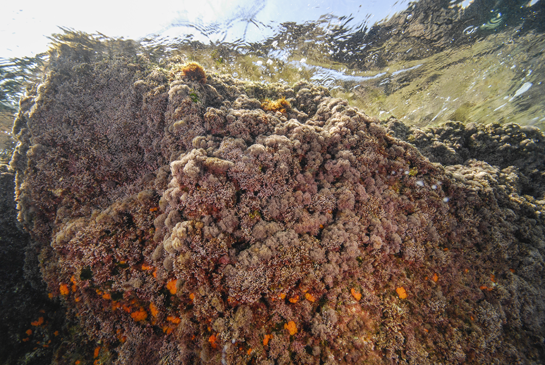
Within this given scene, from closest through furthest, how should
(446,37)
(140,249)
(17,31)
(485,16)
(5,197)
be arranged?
1. (140,249)
2. (5,197)
3. (17,31)
4. (485,16)
5. (446,37)

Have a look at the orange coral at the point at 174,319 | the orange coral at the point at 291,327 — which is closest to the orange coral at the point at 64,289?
the orange coral at the point at 174,319

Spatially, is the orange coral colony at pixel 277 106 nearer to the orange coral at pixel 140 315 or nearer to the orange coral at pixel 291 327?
the orange coral at pixel 291 327

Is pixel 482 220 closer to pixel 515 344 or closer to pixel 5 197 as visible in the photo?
pixel 515 344

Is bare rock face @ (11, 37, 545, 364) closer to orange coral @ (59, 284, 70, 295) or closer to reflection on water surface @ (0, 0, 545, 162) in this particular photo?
orange coral @ (59, 284, 70, 295)

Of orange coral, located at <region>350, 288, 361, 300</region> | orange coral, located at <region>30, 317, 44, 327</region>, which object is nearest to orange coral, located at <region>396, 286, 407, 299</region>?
orange coral, located at <region>350, 288, 361, 300</region>

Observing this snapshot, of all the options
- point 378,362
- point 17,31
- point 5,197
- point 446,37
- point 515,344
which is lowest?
point 515,344

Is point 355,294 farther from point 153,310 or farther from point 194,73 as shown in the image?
point 194,73

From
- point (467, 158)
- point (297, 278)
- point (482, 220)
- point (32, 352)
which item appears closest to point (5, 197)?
point (32, 352)
